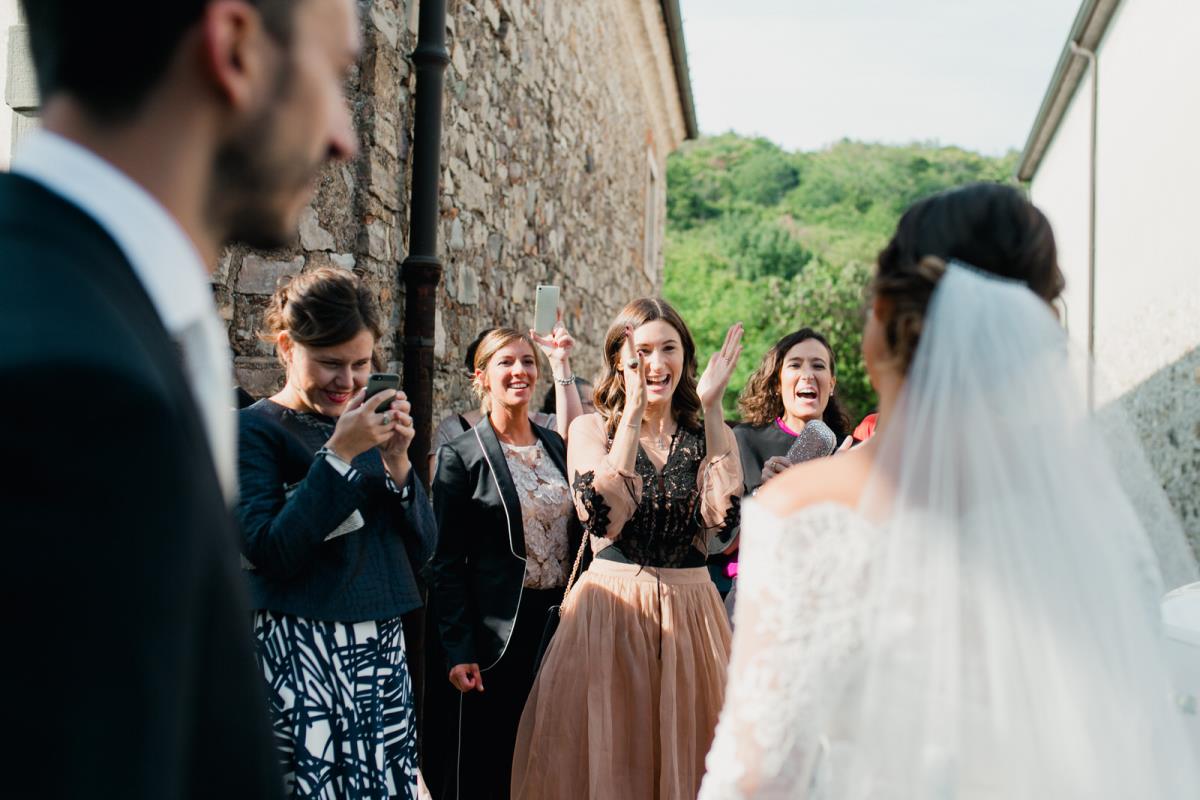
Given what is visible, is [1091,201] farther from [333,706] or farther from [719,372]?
[333,706]

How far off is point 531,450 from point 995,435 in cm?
256

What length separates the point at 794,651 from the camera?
1.54 meters

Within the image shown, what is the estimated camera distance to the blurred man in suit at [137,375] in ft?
2.09

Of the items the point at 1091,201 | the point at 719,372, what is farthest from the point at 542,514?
the point at 1091,201

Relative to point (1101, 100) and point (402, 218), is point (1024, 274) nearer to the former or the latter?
point (402, 218)

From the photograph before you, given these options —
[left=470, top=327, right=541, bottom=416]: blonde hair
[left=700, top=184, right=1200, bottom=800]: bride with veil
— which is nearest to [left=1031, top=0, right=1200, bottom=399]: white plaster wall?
[left=470, top=327, right=541, bottom=416]: blonde hair

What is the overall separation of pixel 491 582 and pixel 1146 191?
9719mm

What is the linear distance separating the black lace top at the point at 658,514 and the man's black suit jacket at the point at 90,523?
2.69 meters

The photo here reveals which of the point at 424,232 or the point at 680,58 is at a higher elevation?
the point at 680,58

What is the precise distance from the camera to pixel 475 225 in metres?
5.65

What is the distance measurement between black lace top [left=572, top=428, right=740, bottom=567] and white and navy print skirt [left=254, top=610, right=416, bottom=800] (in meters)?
0.96

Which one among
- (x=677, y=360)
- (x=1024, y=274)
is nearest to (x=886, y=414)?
(x=1024, y=274)

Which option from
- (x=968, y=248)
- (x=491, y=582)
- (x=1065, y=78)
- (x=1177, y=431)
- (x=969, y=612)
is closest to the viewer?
(x=969, y=612)

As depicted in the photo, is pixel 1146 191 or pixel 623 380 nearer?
pixel 623 380
